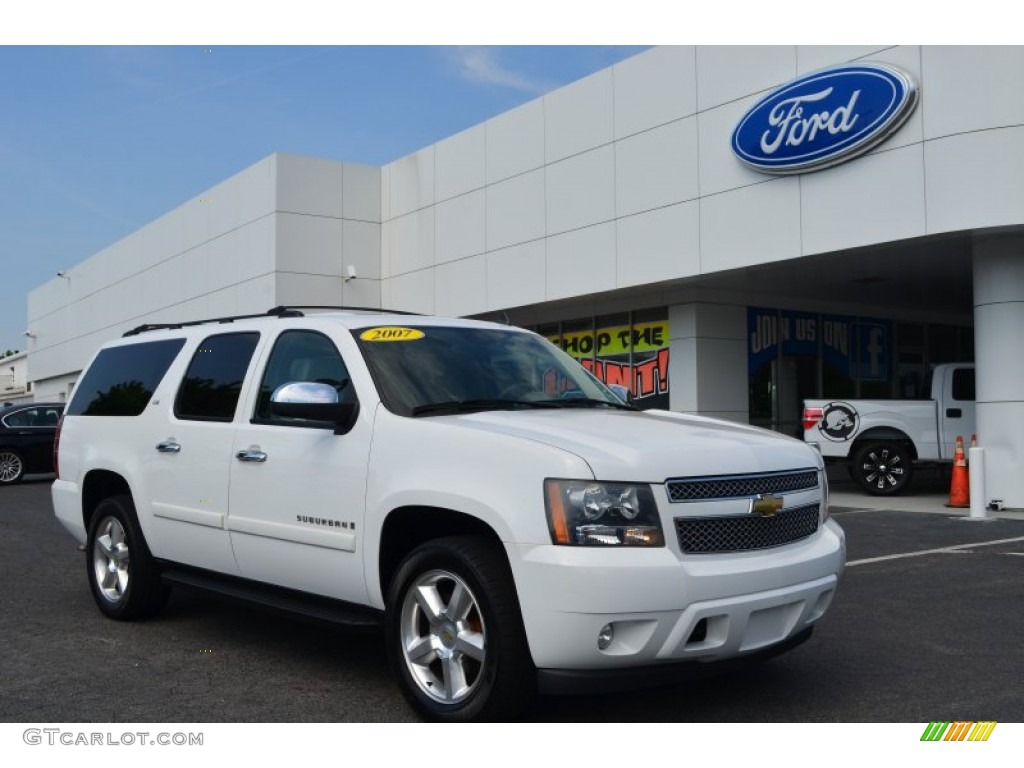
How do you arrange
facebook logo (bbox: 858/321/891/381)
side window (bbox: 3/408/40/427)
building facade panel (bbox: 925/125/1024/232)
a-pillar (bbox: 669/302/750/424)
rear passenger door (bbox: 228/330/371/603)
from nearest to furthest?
rear passenger door (bbox: 228/330/371/603) < building facade panel (bbox: 925/125/1024/232) < a-pillar (bbox: 669/302/750/424) < side window (bbox: 3/408/40/427) < facebook logo (bbox: 858/321/891/381)

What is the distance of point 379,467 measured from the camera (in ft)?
15.8

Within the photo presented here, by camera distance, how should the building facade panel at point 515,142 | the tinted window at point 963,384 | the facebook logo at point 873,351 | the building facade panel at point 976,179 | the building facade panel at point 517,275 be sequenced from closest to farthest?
the building facade panel at point 976,179, the tinted window at point 963,384, the building facade panel at point 515,142, the building facade panel at point 517,275, the facebook logo at point 873,351

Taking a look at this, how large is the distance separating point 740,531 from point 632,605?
68 cm

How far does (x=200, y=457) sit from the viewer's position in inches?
236

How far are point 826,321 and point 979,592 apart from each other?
51.1 ft

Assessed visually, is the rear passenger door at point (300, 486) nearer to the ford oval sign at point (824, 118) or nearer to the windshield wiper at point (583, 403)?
the windshield wiper at point (583, 403)

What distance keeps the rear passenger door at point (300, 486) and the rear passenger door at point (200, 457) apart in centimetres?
18

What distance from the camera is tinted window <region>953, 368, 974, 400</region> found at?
53.5ft

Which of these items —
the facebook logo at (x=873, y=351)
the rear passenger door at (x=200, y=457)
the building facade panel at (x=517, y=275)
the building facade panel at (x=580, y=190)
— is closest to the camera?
the rear passenger door at (x=200, y=457)

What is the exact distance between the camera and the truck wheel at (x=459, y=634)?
4160mm

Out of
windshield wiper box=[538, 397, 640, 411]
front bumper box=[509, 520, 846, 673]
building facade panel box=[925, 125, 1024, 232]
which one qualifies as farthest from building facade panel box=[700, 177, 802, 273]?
front bumper box=[509, 520, 846, 673]

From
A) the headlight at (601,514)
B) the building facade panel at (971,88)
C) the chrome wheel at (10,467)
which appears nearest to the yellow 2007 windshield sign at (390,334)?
the headlight at (601,514)

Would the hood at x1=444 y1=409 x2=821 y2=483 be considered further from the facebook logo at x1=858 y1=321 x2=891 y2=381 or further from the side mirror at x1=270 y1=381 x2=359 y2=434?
the facebook logo at x1=858 y1=321 x2=891 y2=381

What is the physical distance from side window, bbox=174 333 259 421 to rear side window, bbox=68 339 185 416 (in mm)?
373
